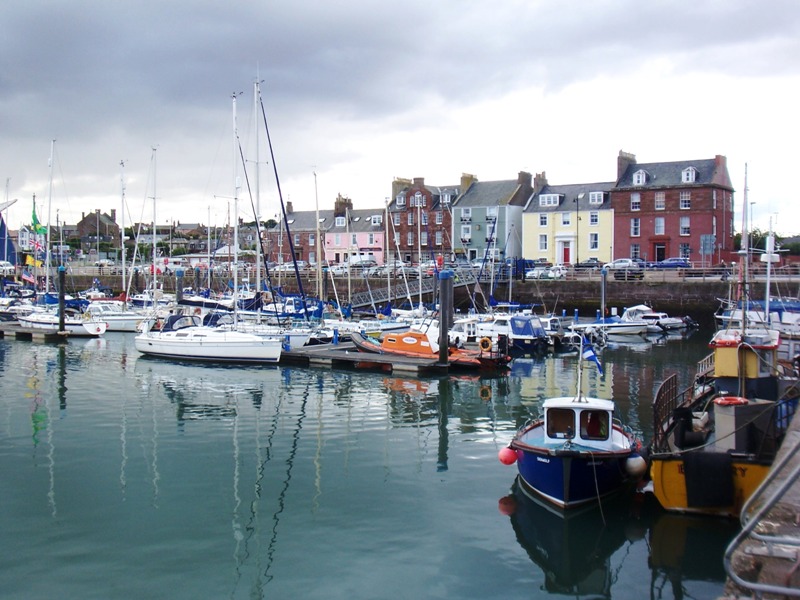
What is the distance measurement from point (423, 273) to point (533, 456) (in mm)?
55014

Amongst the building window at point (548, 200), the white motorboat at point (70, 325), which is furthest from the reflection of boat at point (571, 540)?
the building window at point (548, 200)

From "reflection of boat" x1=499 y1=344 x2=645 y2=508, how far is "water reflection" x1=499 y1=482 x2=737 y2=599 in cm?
36

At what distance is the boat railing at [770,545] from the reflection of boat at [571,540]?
4.32 m

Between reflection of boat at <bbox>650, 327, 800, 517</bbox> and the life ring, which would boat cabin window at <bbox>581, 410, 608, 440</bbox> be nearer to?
reflection of boat at <bbox>650, 327, 800, 517</bbox>

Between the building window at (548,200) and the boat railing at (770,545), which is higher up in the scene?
the building window at (548,200)

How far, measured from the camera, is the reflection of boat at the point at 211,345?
124 feet

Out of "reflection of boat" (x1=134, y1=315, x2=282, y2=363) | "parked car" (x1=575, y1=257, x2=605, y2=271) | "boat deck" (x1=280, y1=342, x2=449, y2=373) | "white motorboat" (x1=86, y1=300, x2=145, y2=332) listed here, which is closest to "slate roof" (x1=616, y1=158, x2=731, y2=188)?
"parked car" (x1=575, y1=257, x2=605, y2=271)

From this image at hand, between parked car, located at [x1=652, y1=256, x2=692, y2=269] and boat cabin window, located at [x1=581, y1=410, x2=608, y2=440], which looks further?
parked car, located at [x1=652, y1=256, x2=692, y2=269]

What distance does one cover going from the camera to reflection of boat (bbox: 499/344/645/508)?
15586mm

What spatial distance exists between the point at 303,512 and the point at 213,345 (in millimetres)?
23867

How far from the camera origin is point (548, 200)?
79.2 meters

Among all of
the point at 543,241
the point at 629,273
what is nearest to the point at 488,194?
the point at 543,241

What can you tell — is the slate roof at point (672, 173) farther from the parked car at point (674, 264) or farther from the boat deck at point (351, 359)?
the boat deck at point (351, 359)

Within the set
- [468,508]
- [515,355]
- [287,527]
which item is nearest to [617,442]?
[468,508]
